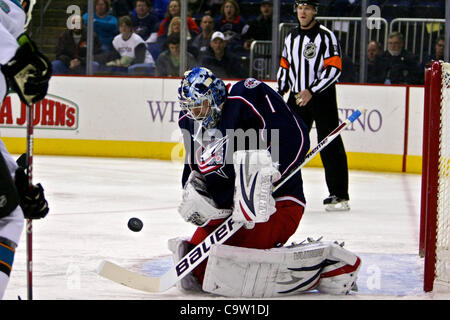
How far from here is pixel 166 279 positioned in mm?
2943

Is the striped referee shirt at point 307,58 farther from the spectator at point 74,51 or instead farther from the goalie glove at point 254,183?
the spectator at point 74,51

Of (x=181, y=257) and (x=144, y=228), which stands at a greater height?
(x=181, y=257)

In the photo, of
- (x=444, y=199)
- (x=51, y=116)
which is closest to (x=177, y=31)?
(x=51, y=116)

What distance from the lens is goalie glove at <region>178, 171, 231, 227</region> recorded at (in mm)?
2918

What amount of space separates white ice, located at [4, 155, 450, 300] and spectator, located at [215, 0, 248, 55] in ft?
4.08

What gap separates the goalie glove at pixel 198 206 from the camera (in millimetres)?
2918

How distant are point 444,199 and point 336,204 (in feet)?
6.28

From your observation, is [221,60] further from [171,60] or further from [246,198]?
[246,198]

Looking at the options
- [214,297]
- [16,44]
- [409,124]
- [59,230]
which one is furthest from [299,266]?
[409,124]

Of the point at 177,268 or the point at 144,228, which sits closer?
the point at 177,268

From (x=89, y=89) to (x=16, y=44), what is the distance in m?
Answer: 5.83

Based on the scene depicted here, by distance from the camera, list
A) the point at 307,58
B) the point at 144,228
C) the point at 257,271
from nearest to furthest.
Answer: the point at 257,271 < the point at 144,228 < the point at 307,58

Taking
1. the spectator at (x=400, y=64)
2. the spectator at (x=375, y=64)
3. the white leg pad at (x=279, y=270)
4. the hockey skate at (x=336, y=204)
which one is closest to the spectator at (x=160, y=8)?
the spectator at (x=375, y=64)

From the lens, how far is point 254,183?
2777 millimetres
